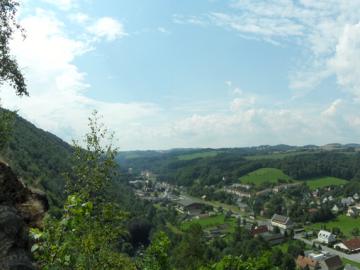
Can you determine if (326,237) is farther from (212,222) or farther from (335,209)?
(335,209)

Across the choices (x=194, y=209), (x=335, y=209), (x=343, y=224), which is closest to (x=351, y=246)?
(x=343, y=224)

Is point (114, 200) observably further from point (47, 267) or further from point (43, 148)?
point (43, 148)

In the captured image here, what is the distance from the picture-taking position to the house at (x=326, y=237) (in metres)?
95.4

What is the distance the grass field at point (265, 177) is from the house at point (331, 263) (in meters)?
99.7

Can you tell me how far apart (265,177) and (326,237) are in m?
91.7

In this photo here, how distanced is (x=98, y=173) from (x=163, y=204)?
146 m

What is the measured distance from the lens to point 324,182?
567 feet

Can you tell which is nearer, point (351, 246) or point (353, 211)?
point (351, 246)

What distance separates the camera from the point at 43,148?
9344 centimetres

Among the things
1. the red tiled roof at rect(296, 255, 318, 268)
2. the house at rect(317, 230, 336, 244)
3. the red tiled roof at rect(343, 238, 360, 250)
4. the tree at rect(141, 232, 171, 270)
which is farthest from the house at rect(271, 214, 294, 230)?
the tree at rect(141, 232, 171, 270)

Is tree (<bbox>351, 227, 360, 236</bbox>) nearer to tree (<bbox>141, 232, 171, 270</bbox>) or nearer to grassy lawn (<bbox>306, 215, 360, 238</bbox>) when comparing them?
grassy lawn (<bbox>306, 215, 360, 238</bbox>)

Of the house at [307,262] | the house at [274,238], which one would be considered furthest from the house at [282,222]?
the house at [307,262]

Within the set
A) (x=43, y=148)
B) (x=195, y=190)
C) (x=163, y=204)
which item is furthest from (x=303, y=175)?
(x=43, y=148)

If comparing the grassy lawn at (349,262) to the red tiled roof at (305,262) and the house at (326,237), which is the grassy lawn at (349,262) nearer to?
the red tiled roof at (305,262)
